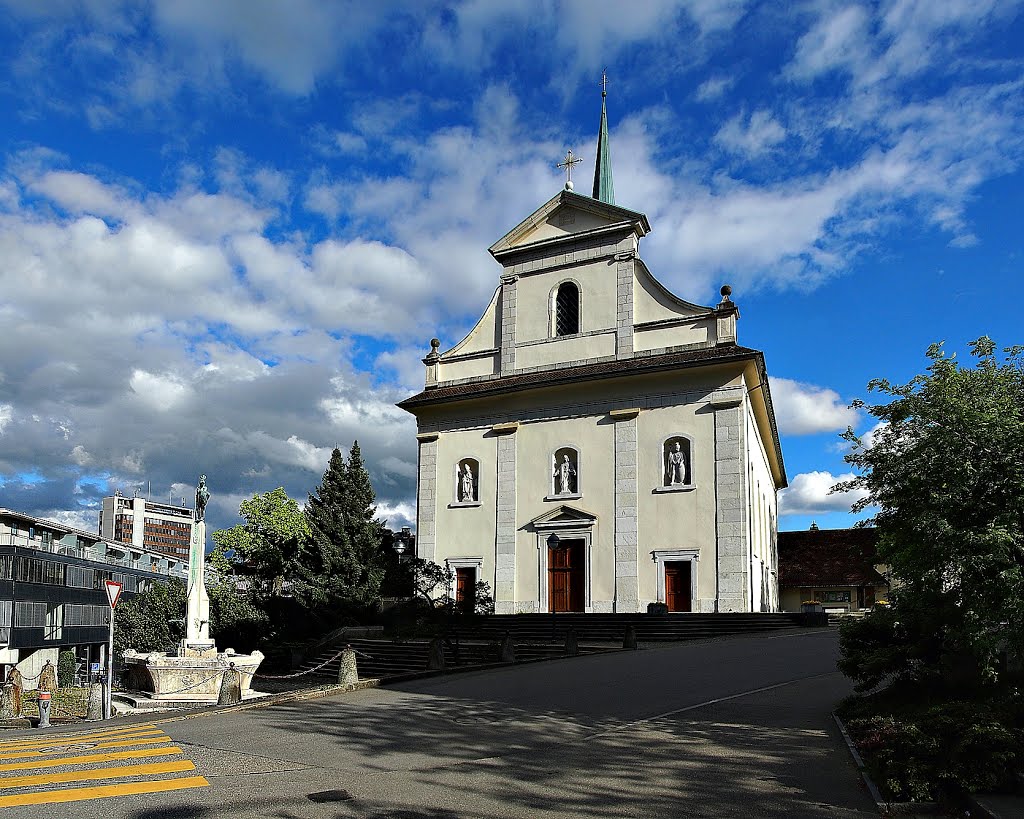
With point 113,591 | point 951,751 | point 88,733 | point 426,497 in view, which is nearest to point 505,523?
point 426,497

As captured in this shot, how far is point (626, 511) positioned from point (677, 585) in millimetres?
3295

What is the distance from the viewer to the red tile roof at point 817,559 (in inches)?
1955

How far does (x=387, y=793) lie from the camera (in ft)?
28.2

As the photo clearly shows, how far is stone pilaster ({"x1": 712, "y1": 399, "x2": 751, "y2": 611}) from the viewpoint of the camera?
1271 inches

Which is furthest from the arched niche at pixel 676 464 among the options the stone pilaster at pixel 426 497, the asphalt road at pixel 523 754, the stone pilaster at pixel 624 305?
the asphalt road at pixel 523 754

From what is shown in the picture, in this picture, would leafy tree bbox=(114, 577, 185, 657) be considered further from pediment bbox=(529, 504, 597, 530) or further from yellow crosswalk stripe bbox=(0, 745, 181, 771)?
yellow crosswalk stripe bbox=(0, 745, 181, 771)

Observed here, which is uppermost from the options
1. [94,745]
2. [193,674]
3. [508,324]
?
[508,324]

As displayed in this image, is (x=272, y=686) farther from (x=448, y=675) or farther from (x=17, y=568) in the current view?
(x=17, y=568)

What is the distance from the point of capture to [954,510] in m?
9.09

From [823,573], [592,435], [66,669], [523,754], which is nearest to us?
[523,754]

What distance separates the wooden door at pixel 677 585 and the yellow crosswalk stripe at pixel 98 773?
25.1 meters

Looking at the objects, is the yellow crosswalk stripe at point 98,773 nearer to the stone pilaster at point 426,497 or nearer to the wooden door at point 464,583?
the wooden door at point 464,583

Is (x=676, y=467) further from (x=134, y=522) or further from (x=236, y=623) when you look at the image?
(x=134, y=522)

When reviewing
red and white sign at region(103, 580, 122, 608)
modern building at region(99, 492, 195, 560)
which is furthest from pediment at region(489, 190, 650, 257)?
modern building at region(99, 492, 195, 560)
